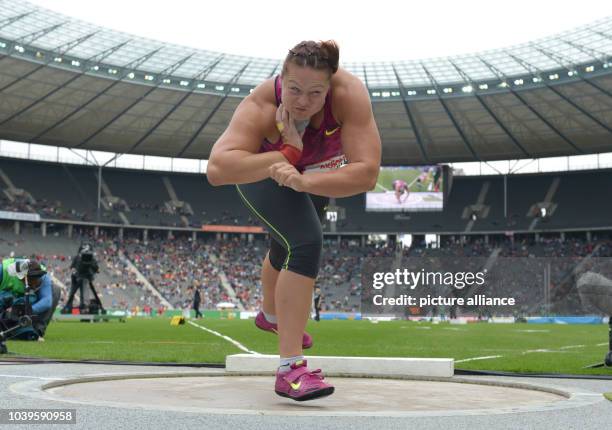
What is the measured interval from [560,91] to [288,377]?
43.0 metres

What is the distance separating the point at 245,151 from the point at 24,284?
8402 mm

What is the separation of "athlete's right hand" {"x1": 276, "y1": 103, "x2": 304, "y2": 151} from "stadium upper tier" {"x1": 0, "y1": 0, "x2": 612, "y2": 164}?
3717cm

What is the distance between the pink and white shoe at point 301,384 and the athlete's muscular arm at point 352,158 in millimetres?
1184

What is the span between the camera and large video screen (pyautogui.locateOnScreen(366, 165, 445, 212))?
60219 millimetres

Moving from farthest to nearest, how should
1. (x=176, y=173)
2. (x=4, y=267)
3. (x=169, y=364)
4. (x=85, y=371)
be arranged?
1. (x=176, y=173)
2. (x=4, y=267)
3. (x=169, y=364)
4. (x=85, y=371)

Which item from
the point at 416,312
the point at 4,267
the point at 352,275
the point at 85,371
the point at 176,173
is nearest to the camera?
the point at 85,371

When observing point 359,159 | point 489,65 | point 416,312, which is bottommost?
point 416,312

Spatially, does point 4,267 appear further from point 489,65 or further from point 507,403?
point 489,65

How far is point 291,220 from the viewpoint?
195 inches

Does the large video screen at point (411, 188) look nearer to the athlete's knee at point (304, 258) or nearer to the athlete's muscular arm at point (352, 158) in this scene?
the athlete's knee at point (304, 258)

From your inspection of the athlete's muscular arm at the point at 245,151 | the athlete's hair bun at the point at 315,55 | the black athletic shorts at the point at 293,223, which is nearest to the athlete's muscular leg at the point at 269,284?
the black athletic shorts at the point at 293,223

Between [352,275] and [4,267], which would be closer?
[4,267]

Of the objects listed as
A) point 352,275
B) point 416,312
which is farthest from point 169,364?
point 352,275

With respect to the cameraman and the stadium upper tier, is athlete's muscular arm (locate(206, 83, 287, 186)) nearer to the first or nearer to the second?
the cameraman
